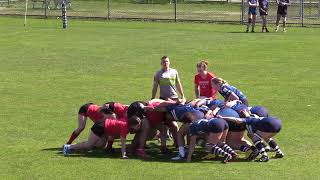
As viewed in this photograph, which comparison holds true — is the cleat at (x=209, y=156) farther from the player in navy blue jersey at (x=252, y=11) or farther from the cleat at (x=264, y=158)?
the player in navy blue jersey at (x=252, y=11)

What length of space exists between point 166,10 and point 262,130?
43.7 meters

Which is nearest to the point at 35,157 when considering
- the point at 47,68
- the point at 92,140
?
the point at 92,140

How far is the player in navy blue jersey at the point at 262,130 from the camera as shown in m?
12.8

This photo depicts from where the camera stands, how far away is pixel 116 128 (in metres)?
13.1

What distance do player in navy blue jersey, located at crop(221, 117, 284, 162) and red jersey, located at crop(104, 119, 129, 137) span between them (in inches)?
72.0

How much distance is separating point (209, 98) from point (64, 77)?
9.23 meters

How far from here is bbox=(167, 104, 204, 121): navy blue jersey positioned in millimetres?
13203

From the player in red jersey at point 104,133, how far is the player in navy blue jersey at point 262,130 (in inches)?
74.0

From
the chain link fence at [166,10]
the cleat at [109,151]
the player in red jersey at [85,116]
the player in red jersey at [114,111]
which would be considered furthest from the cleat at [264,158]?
the chain link fence at [166,10]

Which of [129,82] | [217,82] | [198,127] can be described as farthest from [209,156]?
[129,82]

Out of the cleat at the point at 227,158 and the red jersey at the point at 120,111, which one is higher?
the red jersey at the point at 120,111

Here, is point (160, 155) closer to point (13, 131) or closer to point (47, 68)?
point (13, 131)

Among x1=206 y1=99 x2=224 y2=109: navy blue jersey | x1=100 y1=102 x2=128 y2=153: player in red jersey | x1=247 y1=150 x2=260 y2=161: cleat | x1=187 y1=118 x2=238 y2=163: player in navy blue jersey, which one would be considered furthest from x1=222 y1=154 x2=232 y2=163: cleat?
x1=100 y1=102 x2=128 y2=153: player in red jersey

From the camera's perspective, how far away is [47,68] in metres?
24.5
